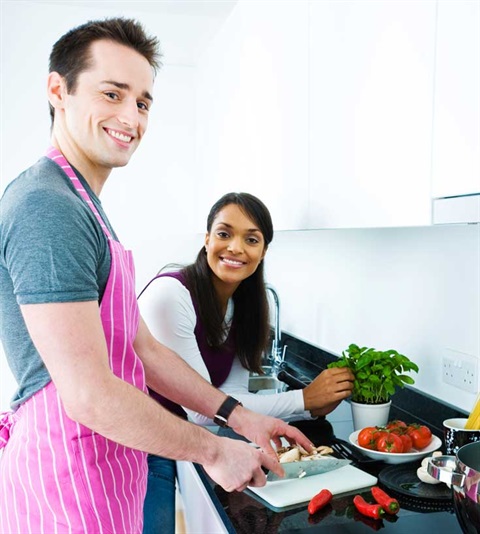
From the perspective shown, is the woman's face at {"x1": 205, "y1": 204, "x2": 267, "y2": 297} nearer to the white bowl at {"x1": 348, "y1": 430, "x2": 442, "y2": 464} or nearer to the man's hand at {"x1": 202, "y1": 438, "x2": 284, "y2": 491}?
the white bowl at {"x1": 348, "y1": 430, "x2": 442, "y2": 464}

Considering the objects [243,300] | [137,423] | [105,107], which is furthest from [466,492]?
[243,300]

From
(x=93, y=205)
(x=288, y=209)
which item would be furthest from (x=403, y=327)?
(x=93, y=205)

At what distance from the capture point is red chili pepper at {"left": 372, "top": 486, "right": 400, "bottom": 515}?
3.50ft

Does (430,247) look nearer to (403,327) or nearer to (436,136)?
(403,327)

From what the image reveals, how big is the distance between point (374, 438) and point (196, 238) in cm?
220

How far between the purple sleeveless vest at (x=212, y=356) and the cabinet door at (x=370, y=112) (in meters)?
0.50

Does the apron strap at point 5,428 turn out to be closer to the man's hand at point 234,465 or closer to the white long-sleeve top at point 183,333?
the man's hand at point 234,465

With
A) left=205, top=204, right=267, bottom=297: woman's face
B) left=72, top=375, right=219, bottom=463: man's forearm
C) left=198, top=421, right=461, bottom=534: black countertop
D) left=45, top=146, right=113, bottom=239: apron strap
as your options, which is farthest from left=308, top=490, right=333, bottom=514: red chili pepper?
left=205, top=204, right=267, bottom=297: woman's face

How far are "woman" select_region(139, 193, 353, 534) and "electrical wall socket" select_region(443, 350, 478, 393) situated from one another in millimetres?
249

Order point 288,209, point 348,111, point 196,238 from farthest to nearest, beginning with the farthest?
point 196,238 → point 288,209 → point 348,111

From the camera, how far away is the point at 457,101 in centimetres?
92

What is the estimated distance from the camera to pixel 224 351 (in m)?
1.90

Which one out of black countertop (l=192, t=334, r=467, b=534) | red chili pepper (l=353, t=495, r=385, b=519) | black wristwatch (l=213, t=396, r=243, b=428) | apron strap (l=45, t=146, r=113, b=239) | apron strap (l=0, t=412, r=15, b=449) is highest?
apron strap (l=45, t=146, r=113, b=239)

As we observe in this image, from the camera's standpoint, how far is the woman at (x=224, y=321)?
5.24ft
